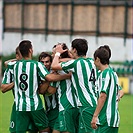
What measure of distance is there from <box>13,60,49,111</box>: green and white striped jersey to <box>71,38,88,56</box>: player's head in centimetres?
56

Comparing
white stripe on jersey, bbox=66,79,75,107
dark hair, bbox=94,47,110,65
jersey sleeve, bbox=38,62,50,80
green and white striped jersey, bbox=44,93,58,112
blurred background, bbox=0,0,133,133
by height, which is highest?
blurred background, bbox=0,0,133,133

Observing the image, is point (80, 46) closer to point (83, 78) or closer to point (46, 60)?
point (83, 78)

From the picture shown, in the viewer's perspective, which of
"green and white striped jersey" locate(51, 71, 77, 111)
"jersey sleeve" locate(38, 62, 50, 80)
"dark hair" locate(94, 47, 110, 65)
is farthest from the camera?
"green and white striped jersey" locate(51, 71, 77, 111)

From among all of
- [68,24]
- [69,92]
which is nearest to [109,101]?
[69,92]

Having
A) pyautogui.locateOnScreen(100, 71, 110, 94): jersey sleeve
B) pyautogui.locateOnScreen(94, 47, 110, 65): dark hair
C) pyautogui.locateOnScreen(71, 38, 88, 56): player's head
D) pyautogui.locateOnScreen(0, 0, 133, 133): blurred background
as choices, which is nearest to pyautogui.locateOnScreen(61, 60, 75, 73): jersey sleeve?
pyautogui.locateOnScreen(71, 38, 88, 56): player's head

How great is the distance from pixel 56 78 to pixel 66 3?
2335 cm

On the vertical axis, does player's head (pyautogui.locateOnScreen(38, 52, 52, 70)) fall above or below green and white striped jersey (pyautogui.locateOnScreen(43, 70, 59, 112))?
above

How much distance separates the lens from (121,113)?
20.1m

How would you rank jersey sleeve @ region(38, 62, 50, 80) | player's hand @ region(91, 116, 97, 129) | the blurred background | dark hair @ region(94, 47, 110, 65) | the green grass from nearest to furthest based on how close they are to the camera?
player's hand @ region(91, 116, 97, 129) < dark hair @ region(94, 47, 110, 65) < jersey sleeve @ region(38, 62, 50, 80) < the green grass < the blurred background

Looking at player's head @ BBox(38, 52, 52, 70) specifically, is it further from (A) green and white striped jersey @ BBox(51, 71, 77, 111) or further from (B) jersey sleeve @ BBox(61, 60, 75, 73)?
(B) jersey sleeve @ BBox(61, 60, 75, 73)

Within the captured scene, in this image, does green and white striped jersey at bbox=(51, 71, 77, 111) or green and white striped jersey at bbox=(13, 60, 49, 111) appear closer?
green and white striped jersey at bbox=(13, 60, 49, 111)

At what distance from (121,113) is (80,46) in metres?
10.1

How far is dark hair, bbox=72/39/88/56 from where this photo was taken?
1030 centimetres

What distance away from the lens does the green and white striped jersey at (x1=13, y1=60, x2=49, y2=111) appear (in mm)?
10352
